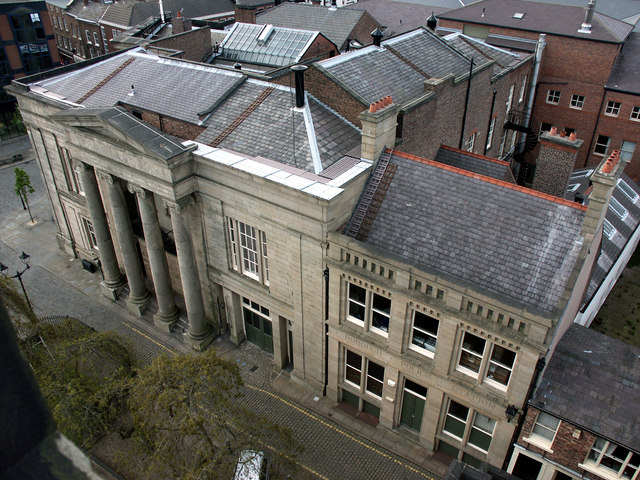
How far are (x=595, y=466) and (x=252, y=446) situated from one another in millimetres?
13333

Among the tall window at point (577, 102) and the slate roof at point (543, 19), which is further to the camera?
the tall window at point (577, 102)

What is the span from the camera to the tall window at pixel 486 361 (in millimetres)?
20203

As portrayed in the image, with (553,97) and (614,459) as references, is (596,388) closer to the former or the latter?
(614,459)

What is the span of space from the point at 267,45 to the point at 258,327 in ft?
84.1

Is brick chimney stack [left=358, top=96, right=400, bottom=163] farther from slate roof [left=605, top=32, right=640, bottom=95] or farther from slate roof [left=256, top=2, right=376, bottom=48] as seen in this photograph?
slate roof [left=605, top=32, right=640, bottom=95]

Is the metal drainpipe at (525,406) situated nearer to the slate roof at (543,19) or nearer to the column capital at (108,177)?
the column capital at (108,177)

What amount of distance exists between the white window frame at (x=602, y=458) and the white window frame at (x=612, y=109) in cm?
3820

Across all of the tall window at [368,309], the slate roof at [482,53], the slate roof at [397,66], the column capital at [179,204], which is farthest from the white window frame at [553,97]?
the column capital at [179,204]

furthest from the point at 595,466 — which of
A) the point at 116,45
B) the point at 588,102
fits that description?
the point at 116,45

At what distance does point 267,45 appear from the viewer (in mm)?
44219

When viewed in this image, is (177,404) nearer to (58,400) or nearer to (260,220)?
(58,400)

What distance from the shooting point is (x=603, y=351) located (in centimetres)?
2169

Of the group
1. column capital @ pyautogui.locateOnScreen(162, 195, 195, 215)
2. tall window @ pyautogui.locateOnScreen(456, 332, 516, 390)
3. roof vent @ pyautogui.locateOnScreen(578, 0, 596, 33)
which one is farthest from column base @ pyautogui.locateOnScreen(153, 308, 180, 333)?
roof vent @ pyautogui.locateOnScreen(578, 0, 596, 33)

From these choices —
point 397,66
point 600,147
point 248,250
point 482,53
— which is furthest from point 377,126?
point 600,147
